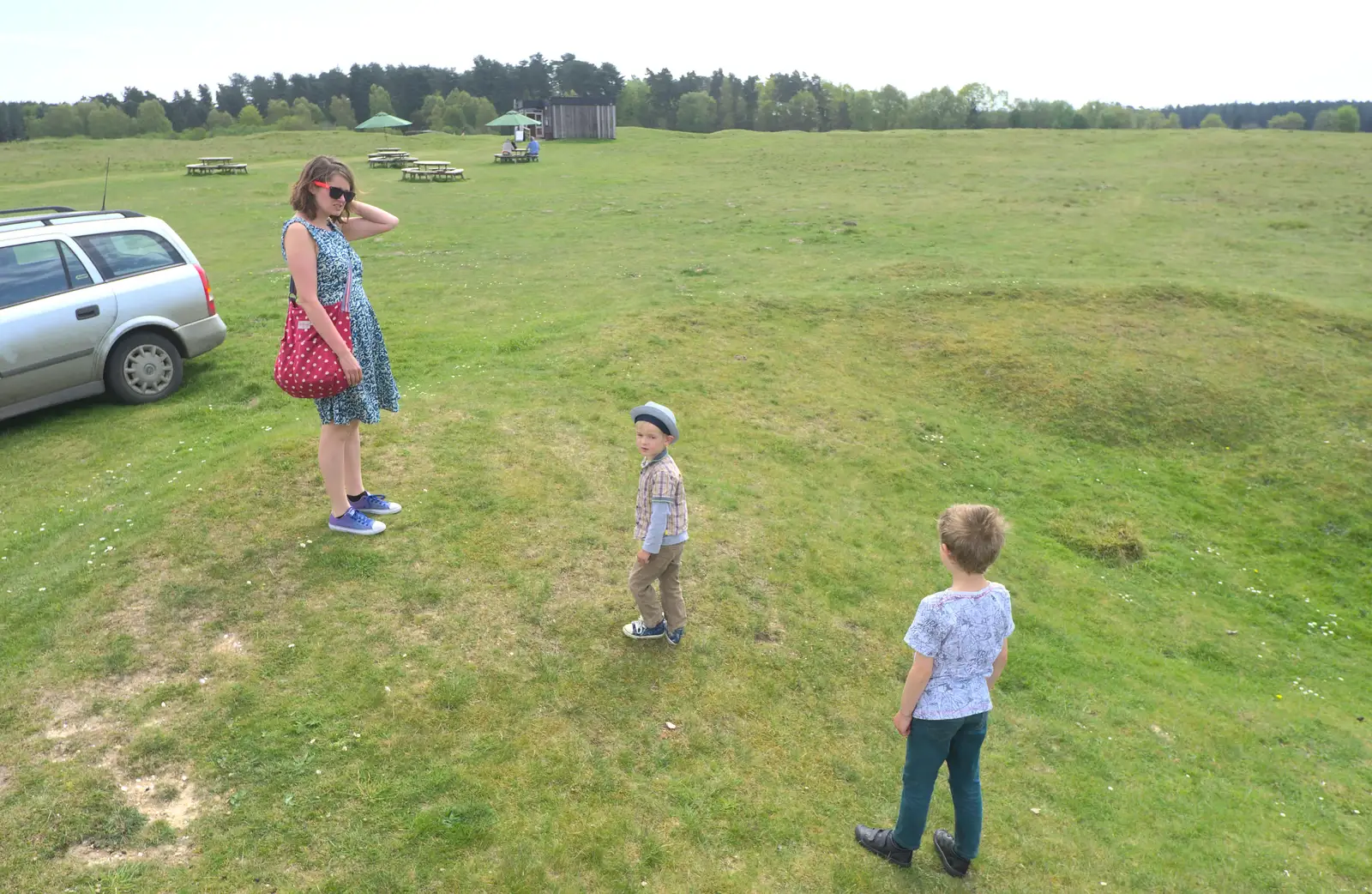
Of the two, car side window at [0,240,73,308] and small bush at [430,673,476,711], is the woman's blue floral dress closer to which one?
small bush at [430,673,476,711]

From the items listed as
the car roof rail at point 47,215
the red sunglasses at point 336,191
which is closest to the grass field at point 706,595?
the car roof rail at point 47,215

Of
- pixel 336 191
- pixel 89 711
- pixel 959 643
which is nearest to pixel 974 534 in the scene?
pixel 959 643

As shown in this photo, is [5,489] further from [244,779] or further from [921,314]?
[921,314]

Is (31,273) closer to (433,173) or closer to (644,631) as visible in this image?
(644,631)

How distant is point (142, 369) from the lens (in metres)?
10.4

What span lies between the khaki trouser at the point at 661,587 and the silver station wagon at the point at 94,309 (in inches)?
305

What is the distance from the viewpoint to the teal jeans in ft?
14.3

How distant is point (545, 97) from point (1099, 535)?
101497 millimetres

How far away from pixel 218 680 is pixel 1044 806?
18.3ft

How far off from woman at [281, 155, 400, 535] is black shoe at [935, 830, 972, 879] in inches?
200

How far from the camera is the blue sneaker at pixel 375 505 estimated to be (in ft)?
24.5

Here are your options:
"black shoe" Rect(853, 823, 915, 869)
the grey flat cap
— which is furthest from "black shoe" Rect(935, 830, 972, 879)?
the grey flat cap

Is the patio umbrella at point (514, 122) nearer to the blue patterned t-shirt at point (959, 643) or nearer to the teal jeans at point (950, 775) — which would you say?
the blue patterned t-shirt at point (959, 643)

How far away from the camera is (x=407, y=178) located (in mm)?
35750
